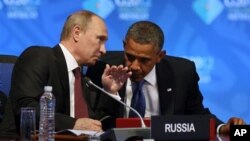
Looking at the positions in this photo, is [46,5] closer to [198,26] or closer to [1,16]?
[1,16]

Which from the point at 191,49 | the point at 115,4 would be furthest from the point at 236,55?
the point at 115,4

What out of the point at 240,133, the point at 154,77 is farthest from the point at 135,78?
the point at 240,133

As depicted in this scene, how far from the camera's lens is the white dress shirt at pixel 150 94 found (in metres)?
3.55

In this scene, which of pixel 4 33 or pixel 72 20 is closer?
pixel 72 20

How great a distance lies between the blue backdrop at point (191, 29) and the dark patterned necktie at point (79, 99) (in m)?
1.33

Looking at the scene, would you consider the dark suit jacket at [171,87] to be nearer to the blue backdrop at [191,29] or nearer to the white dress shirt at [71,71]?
the white dress shirt at [71,71]

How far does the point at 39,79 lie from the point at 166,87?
2.49 ft

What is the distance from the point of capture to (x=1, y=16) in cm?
490

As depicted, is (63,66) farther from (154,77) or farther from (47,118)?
(47,118)

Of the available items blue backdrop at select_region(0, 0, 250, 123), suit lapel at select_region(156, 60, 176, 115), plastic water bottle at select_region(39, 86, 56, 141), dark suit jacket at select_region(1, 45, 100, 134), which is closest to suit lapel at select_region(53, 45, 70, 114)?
dark suit jacket at select_region(1, 45, 100, 134)

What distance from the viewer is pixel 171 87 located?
3615 millimetres

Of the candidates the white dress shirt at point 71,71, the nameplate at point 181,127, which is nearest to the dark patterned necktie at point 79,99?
the white dress shirt at point 71,71

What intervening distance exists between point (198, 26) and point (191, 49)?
18cm

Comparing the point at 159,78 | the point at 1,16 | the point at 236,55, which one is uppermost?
the point at 1,16
